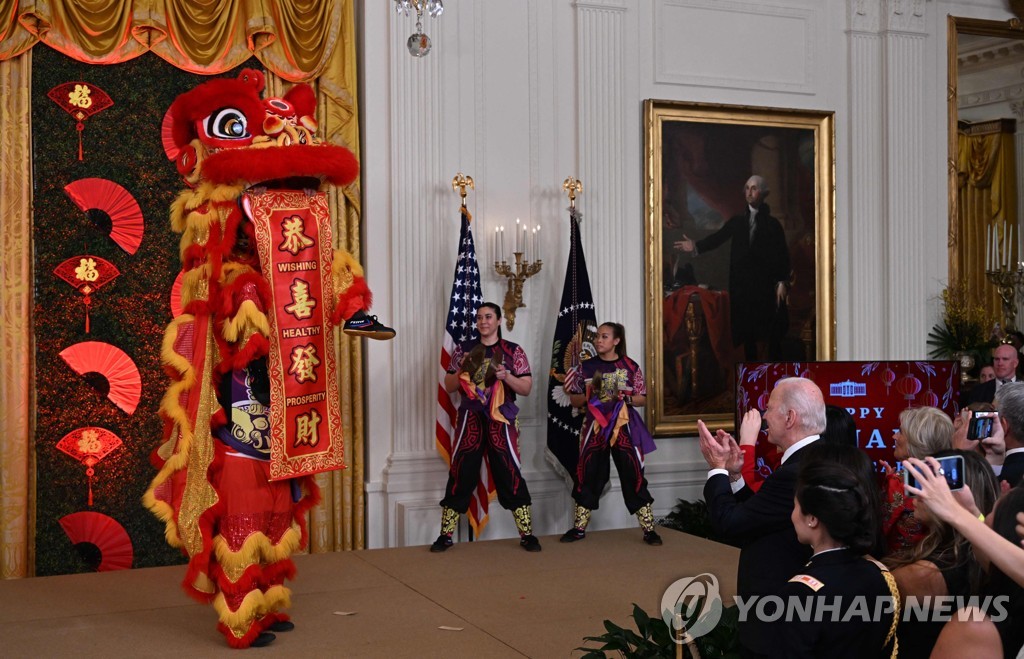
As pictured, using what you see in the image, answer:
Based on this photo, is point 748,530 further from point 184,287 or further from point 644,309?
point 644,309

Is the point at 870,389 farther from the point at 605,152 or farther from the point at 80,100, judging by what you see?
the point at 80,100

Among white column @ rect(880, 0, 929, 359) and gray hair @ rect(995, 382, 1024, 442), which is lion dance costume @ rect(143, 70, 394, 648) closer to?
gray hair @ rect(995, 382, 1024, 442)

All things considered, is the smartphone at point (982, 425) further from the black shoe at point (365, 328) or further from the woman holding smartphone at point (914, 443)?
the black shoe at point (365, 328)

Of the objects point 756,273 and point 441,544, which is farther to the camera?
point 756,273

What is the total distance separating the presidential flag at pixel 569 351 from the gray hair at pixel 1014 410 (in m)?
4.13

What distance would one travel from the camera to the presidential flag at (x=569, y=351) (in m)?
8.14

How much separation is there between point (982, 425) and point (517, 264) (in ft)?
14.8

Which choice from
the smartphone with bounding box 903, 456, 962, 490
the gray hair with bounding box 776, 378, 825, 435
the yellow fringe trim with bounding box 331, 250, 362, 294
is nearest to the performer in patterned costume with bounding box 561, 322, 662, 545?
the yellow fringe trim with bounding box 331, 250, 362, 294

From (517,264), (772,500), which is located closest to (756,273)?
(517,264)

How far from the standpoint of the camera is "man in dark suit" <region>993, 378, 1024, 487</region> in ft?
13.1

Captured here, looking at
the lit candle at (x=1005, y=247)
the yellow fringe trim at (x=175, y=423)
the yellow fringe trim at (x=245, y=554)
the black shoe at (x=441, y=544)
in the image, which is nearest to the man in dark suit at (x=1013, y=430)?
the yellow fringe trim at (x=245, y=554)

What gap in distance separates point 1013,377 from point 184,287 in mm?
6507

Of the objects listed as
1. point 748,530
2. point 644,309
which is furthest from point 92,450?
point 748,530

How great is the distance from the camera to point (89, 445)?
7.30 m
